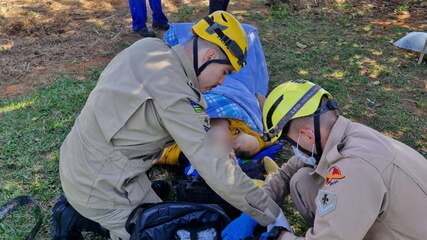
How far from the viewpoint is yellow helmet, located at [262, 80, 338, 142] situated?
2264 millimetres

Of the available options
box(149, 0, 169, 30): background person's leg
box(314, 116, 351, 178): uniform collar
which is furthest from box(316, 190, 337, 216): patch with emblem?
box(149, 0, 169, 30): background person's leg

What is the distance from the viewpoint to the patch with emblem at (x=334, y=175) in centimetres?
215

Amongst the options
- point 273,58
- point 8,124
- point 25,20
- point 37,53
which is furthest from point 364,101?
point 25,20

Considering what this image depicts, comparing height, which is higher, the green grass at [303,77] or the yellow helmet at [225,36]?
the yellow helmet at [225,36]

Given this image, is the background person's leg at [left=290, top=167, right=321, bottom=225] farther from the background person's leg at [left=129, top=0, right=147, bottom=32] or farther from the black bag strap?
the background person's leg at [left=129, top=0, right=147, bottom=32]

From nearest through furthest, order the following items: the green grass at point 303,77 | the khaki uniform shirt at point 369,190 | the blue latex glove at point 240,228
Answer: the khaki uniform shirt at point 369,190, the blue latex glove at point 240,228, the green grass at point 303,77

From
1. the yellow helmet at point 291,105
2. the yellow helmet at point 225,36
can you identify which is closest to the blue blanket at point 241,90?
the yellow helmet at point 225,36

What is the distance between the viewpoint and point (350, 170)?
83.2 inches

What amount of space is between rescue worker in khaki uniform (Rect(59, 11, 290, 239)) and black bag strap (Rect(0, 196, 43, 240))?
413 millimetres

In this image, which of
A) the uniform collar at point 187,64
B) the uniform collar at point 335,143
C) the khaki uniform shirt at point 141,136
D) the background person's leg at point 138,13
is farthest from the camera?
→ the background person's leg at point 138,13

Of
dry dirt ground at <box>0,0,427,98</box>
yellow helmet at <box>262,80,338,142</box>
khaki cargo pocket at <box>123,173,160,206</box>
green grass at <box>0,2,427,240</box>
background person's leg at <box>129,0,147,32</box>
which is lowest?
dry dirt ground at <box>0,0,427,98</box>

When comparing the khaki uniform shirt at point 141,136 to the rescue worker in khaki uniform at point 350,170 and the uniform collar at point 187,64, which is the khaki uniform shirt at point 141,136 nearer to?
the uniform collar at point 187,64

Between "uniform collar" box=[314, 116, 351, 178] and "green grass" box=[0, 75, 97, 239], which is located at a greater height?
"uniform collar" box=[314, 116, 351, 178]

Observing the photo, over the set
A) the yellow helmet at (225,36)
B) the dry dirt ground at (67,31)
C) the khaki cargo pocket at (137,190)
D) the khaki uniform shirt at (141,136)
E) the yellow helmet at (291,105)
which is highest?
the yellow helmet at (225,36)
